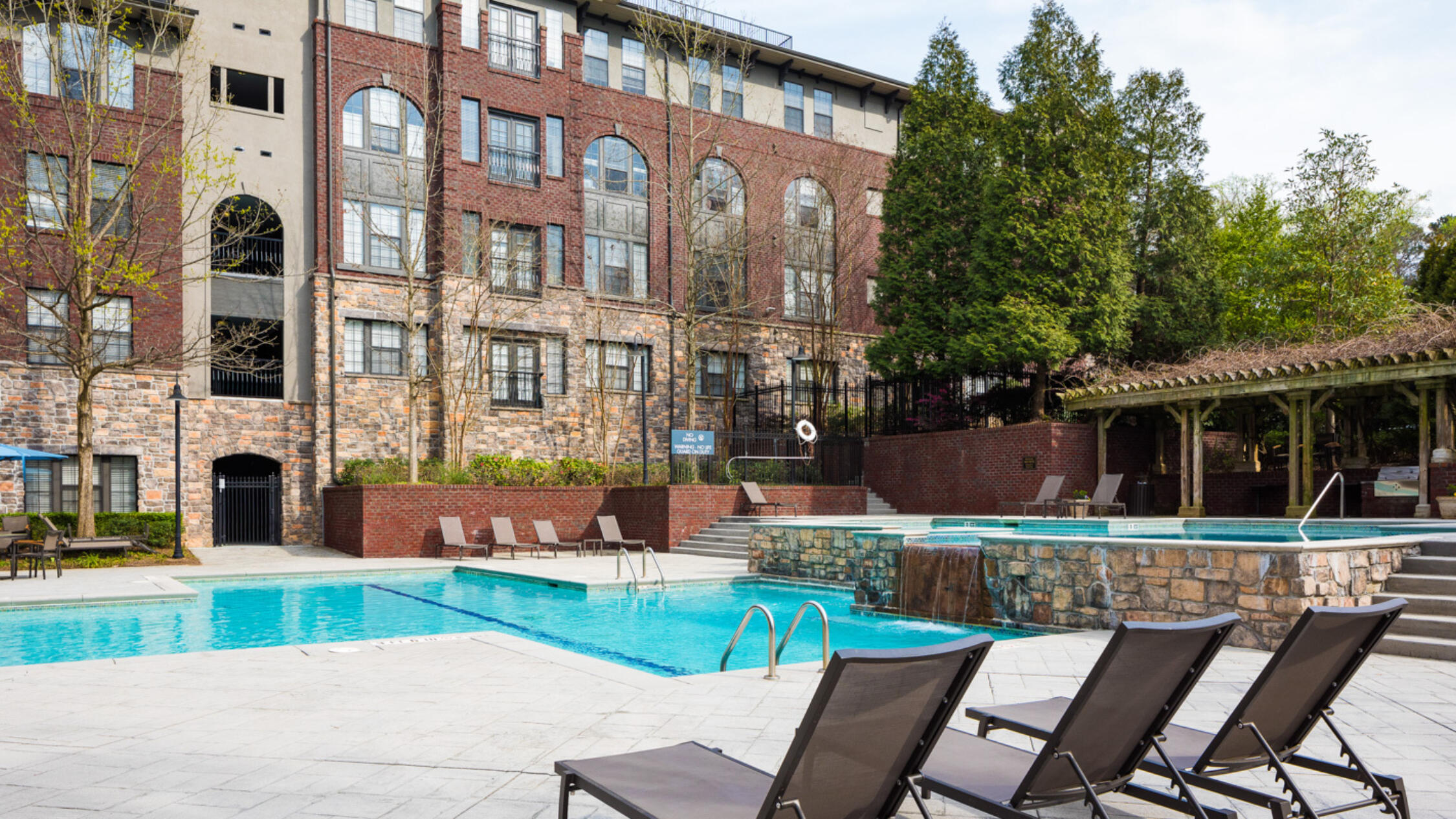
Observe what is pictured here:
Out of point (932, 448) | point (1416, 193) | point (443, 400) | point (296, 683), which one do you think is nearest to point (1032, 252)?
point (932, 448)

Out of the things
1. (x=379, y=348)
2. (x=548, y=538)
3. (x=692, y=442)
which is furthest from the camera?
(x=379, y=348)

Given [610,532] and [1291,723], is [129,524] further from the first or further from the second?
[1291,723]

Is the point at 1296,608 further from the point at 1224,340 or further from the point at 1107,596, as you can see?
the point at 1224,340

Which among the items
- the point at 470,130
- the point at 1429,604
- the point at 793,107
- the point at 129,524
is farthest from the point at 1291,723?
the point at 793,107

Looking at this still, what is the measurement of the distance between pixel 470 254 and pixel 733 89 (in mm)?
9487

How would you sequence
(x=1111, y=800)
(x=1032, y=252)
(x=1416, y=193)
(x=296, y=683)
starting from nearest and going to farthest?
(x=1111, y=800)
(x=296, y=683)
(x=1032, y=252)
(x=1416, y=193)

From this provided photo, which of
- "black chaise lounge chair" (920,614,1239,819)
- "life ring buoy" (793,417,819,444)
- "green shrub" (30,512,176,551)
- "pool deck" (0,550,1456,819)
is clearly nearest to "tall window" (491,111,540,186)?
"life ring buoy" (793,417,819,444)

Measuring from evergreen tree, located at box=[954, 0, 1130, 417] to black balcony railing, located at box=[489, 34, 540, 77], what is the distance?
1159cm

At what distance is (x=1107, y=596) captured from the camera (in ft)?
28.6

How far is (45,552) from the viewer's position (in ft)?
46.2

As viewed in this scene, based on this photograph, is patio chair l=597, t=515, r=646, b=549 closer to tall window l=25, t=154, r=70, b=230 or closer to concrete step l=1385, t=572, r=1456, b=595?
tall window l=25, t=154, r=70, b=230

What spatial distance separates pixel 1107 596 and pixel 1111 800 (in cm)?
514

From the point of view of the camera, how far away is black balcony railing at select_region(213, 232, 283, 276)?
70.1 feet

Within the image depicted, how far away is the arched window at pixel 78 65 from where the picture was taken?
58.3 feet
